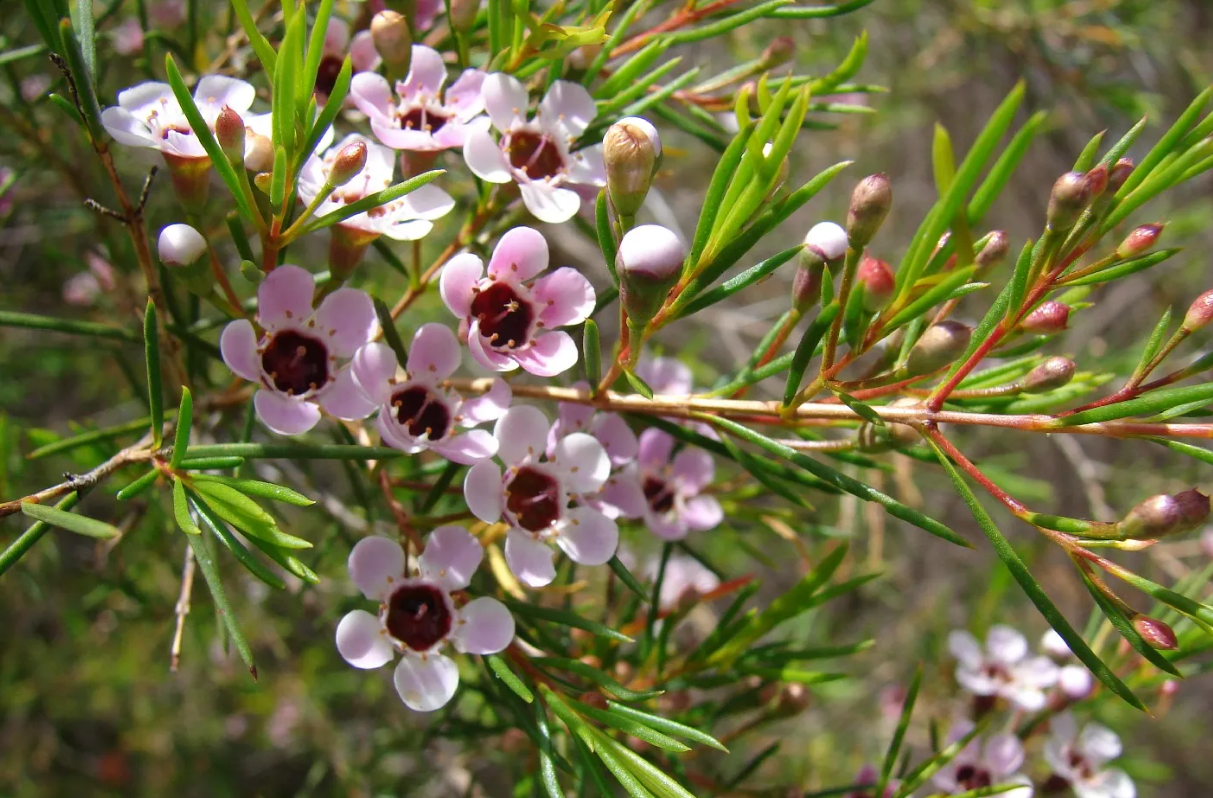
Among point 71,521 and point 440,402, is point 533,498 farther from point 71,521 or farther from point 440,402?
point 71,521

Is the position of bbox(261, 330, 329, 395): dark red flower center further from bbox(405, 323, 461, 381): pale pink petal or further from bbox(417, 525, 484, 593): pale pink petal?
bbox(417, 525, 484, 593): pale pink petal

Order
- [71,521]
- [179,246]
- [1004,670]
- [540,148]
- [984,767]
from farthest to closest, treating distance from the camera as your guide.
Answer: [1004,670] < [984,767] < [540,148] < [179,246] < [71,521]

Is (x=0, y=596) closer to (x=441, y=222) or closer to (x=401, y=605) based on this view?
(x=441, y=222)

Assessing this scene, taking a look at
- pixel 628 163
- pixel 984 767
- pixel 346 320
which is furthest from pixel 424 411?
pixel 984 767

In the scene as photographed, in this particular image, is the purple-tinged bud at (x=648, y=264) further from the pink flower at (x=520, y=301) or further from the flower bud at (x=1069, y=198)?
the flower bud at (x=1069, y=198)

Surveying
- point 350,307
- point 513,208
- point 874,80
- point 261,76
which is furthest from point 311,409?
point 874,80

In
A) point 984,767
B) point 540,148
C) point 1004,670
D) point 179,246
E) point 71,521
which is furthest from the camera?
point 1004,670
